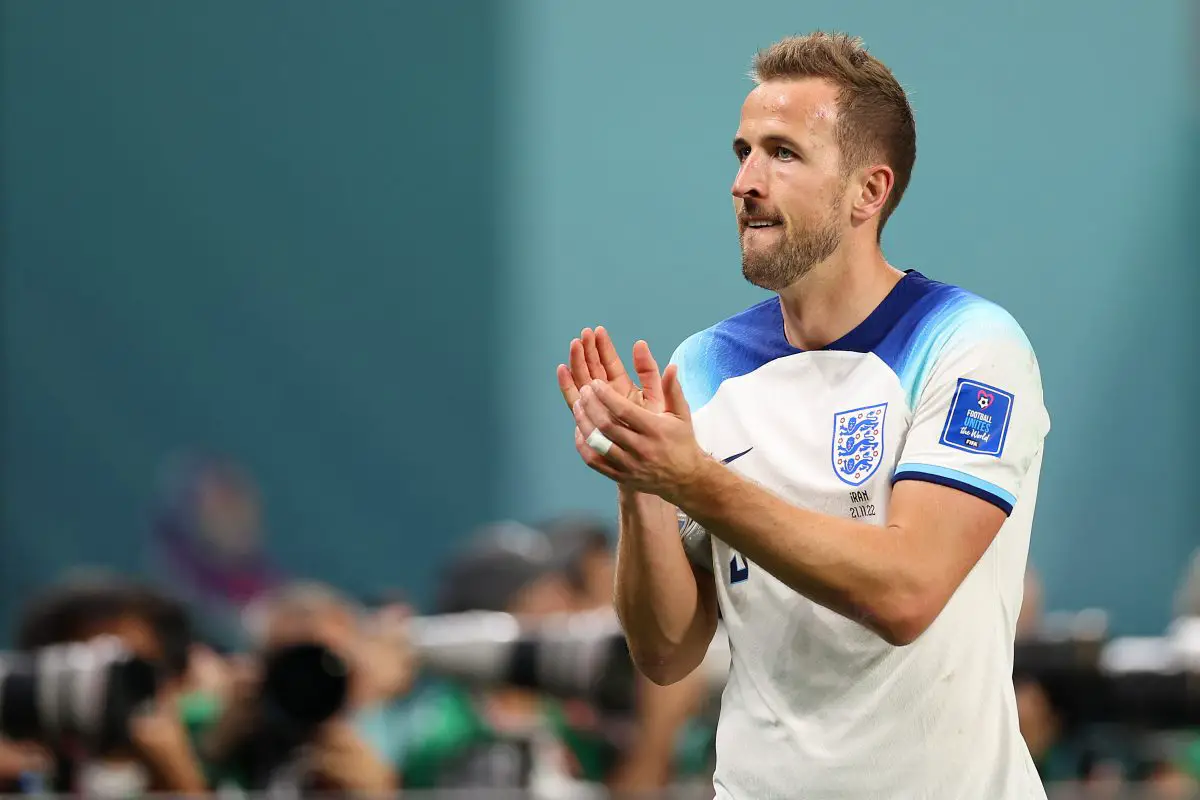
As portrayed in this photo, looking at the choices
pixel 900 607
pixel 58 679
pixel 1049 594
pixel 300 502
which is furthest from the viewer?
pixel 300 502

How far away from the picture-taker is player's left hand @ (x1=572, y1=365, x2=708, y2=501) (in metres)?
2.05

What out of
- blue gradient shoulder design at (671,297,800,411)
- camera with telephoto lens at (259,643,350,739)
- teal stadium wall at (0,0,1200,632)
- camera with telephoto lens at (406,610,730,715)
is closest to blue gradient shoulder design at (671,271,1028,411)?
blue gradient shoulder design at (671,297,800,411)

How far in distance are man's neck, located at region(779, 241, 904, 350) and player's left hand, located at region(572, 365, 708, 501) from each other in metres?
0.44

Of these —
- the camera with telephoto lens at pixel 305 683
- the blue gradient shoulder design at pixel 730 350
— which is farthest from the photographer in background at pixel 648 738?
the blue gradient shoulder design at pixel 730 350

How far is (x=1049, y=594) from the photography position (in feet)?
27.1

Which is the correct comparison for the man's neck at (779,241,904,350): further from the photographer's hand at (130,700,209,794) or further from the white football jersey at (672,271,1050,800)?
the photographer's hand at (130,700,209,794)

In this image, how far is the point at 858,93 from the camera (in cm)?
242

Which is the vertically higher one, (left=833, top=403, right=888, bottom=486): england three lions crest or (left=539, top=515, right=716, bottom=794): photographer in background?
(left=833, top=403, right=888, bottom=486): england three lions crest

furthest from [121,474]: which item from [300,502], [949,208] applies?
[949,208]

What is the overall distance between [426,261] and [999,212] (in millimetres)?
2811

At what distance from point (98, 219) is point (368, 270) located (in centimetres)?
134

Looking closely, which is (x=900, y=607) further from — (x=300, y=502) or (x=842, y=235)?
(x=300, y=502)

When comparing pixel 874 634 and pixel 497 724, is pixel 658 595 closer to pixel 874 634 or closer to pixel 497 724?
pixel 874 634

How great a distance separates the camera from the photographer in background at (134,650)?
4.50m
